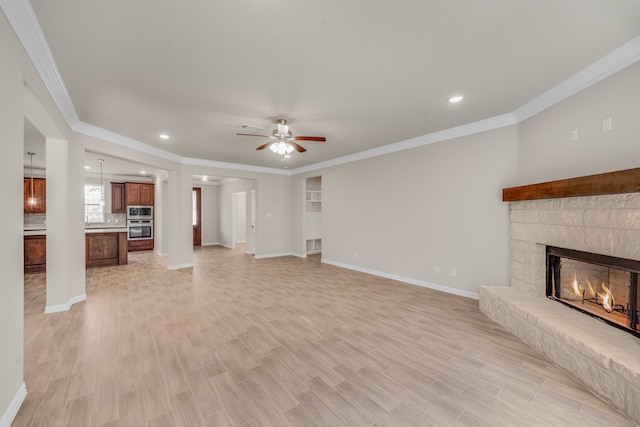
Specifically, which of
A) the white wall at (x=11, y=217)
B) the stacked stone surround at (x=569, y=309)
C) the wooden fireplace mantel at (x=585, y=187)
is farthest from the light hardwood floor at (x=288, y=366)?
the wooden fireplace mantel at (x=585, y=187)

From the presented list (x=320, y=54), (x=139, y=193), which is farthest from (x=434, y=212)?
(x=139, y=193)

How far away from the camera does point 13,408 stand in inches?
65.8

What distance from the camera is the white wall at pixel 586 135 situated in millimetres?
2219

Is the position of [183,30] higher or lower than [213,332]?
higher

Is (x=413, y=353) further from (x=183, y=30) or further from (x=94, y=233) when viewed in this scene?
(x=94, y=233)

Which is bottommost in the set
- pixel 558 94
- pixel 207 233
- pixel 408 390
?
pixel 408 390

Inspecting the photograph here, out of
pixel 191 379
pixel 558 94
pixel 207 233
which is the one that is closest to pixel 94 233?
pixel 207 233

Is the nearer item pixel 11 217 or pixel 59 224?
pixel 11 217

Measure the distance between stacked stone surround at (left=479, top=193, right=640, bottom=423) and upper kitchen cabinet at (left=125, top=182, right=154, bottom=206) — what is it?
10132 millimetres

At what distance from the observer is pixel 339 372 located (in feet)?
7.06

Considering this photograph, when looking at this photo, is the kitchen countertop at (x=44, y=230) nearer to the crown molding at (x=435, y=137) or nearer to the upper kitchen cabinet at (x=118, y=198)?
the upper kitchen cabinet at (x=118, y=198)

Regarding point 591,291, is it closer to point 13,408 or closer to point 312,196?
point 13,408

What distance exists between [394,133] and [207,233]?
8.72 meters

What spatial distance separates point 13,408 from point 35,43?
8.72 feet
